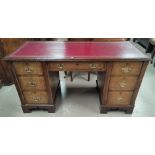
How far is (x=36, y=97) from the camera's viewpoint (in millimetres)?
1613

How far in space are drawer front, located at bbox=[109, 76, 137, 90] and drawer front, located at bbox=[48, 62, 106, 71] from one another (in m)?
0.22

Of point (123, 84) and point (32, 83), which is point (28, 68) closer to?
point (32, 83)

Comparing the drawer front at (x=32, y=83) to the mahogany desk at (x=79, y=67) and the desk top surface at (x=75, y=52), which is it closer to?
the mahogany desk at (x=79, y=67)

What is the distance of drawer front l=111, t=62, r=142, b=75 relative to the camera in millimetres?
1324

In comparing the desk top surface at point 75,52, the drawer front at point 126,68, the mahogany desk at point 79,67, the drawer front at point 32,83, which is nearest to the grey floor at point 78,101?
the mahogany desk at point 79,67

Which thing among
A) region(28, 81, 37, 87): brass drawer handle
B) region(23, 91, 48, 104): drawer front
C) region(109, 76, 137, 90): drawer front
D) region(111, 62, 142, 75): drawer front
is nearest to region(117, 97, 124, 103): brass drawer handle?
region(109, 76, 137, 90): drawer front

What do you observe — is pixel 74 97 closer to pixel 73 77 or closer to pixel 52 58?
pixel 73 77

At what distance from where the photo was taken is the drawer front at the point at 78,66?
1339mm

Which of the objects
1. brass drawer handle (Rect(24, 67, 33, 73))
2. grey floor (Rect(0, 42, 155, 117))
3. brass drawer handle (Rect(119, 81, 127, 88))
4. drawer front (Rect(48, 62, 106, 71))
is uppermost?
drawer front (Rect(48, 62, 106, 71))

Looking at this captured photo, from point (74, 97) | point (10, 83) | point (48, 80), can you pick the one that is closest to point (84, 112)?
point (74, 97)

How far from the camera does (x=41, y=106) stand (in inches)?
66.2

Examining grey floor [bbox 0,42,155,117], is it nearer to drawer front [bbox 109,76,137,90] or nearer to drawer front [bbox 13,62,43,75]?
drawer front [bbox 109,76,137,90]

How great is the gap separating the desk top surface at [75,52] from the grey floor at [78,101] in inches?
32.1

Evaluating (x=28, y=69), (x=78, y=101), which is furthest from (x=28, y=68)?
(x=78, y=101)
